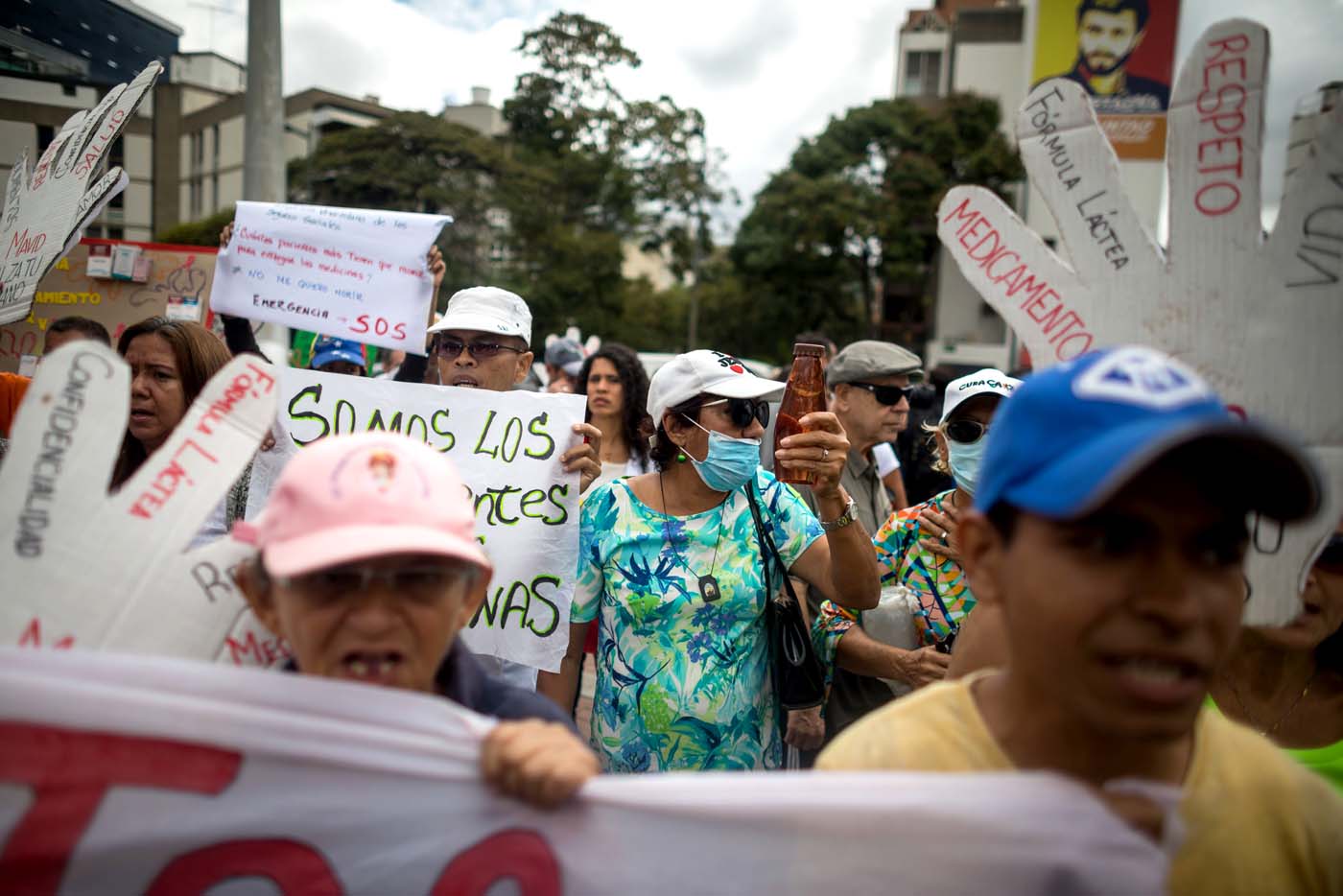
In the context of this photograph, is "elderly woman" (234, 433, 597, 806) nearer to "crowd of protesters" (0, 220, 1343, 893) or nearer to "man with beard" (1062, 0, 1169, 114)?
"crowd of protesters" (0, 220, 1343, 893)

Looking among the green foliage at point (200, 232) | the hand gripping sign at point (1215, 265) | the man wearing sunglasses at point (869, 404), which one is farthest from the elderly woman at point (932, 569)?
the green foliage at point (200, 232)

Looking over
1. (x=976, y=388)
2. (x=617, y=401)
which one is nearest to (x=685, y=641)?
(x=976, y=388)

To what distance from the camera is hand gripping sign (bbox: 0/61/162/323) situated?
2.83m

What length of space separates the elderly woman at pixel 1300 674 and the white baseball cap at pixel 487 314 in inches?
98.9

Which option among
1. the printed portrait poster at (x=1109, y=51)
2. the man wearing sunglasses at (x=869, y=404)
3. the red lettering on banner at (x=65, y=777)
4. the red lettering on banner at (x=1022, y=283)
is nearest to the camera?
the red lettering on banner at (x=65, y=777)

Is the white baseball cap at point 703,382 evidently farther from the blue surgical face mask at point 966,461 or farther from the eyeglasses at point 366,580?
A: the eyeglasses at point 366,580

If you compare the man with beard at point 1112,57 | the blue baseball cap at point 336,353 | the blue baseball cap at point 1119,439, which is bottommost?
the blue baseball cap at point 1119,439

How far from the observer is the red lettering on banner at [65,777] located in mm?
1307

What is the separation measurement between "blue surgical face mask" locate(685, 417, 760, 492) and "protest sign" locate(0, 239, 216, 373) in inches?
137

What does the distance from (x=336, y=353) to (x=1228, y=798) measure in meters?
4.61

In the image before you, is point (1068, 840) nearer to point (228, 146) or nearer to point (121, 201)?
point (121, 201)

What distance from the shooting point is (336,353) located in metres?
4.93

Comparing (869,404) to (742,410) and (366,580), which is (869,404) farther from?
(366,580)

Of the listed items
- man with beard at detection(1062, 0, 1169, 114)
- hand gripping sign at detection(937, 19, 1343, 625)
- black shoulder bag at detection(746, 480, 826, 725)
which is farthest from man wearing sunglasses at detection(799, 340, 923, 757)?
man with beard at detection(1062, 0, 1169, 114)
